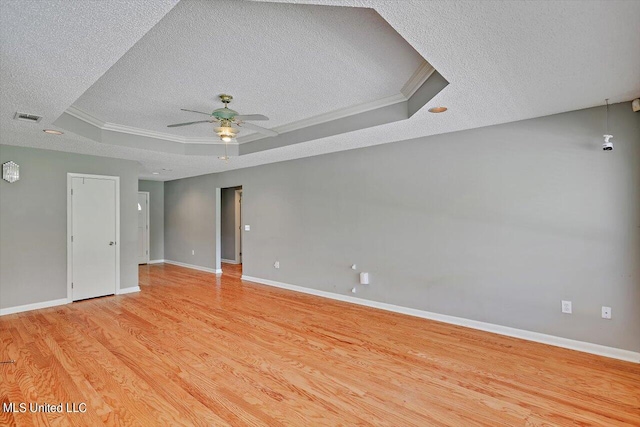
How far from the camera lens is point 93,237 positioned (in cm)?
526

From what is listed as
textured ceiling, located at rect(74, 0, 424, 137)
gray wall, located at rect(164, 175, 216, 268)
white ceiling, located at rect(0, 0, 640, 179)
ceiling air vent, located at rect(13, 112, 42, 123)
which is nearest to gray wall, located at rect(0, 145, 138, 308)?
white ceiling, located at rect(0, 0, 640, 179)

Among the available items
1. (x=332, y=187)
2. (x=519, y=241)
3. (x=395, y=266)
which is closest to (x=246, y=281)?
(x=332, y=187)

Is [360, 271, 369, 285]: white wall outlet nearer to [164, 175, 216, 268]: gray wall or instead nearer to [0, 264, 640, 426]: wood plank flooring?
[0, 264, 640, 426]: wood plank flooring

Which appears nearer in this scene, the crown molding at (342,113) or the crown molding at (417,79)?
the crown molding at (417,79)

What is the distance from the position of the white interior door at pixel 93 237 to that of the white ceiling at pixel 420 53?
1606 mm

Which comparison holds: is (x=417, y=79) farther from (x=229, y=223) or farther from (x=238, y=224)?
(x=229, y=223)

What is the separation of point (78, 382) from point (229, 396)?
4.16 ft

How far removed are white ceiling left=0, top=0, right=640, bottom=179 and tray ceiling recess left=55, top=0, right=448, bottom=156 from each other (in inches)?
0.9

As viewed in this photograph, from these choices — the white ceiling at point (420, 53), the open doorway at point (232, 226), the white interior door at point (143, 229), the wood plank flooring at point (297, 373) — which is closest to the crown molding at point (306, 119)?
the white ceiling at point (420, 53)

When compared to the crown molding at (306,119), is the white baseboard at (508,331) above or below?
below

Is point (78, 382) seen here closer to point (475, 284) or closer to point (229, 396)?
point (229, 396)

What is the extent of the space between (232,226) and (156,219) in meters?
2.09

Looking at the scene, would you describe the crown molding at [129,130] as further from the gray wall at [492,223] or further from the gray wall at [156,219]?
the gray wall at [156,219]

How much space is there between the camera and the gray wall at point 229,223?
8.97 m
